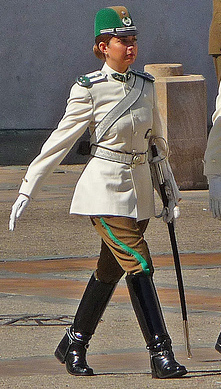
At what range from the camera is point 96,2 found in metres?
17.9

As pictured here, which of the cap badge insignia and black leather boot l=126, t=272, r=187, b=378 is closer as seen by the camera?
black leather boot l=126, t=272, r=187, b=378

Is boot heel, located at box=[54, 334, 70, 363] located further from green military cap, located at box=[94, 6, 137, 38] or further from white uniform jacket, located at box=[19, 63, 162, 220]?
green military cap, located at box=[94, 6, 137, 38]

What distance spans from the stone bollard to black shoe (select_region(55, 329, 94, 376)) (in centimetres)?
662

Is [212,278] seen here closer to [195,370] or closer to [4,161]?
[195,370]

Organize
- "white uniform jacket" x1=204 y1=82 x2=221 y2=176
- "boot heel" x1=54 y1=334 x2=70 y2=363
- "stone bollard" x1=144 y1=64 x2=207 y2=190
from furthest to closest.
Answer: "stone bollard" x1=144 y1=64 x2=207 y2=190, "boot heel" x1=54 y1=334 x2=70 y2=363, "white uniform jacket" x1=204 y1=82 x2=221 y2=176

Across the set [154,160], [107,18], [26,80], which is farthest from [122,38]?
[26,80]

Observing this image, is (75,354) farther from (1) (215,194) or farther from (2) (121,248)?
(1) (215,194)

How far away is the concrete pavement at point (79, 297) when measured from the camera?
5.43 m

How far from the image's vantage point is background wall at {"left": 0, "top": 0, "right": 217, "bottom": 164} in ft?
58.3

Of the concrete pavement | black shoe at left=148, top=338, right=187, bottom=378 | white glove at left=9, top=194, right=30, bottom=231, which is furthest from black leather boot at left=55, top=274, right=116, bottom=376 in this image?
white glove at left=9, top=194, right=30, bottom=231

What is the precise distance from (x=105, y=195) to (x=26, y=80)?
12825 millimetres

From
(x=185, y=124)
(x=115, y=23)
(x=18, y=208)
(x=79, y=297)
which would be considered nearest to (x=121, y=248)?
(x=18, y=208)

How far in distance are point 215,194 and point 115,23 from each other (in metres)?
0.99

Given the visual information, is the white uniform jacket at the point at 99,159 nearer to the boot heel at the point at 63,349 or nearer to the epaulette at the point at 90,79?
the epaulette at the point at 90,79
